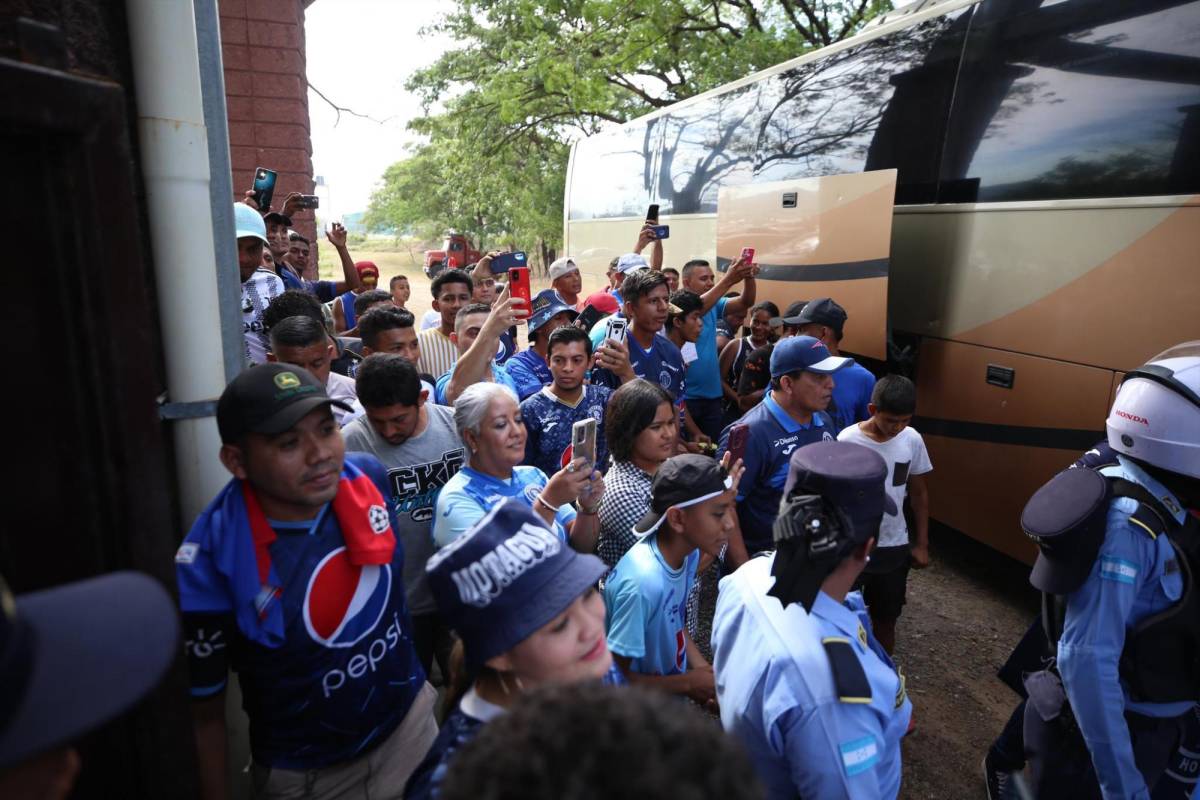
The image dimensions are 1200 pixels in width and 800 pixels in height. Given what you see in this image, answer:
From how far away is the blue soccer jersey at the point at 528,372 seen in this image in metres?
4.19

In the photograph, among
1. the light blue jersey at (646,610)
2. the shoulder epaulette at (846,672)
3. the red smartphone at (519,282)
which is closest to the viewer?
the shoulder epaulette at (846,672)

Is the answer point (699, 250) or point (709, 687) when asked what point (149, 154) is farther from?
point (699, 250)

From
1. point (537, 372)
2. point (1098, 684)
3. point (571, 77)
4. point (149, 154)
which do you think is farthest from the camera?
point (571, 77)

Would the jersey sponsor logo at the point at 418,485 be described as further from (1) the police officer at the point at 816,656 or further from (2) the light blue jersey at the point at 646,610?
(1) the police officer at the point at 816,656

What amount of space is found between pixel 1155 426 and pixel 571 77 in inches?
489

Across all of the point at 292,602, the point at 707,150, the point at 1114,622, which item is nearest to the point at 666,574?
the point at 292,602

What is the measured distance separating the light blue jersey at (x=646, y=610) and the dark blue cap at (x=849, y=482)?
618mm

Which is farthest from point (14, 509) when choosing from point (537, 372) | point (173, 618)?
point (537, 372)

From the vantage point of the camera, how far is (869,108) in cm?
581

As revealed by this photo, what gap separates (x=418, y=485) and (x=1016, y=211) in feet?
13.2

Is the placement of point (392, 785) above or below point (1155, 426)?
below

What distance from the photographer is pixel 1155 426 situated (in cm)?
211

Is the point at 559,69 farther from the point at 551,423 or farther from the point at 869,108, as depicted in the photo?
the point at 551,423

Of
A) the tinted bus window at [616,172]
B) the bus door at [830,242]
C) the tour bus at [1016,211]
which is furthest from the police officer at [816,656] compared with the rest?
the tinted bus window at [616,172]
